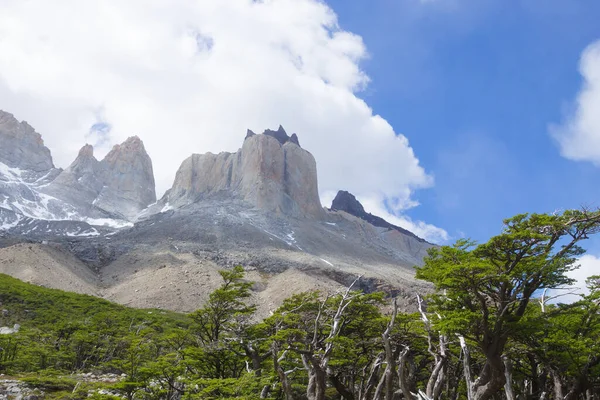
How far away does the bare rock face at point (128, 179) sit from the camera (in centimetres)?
17975

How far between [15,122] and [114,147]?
37.1m

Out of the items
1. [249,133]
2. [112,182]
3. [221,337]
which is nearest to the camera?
[221,337]

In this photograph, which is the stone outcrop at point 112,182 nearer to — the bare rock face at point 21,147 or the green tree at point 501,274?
the bare rock face at point 21,147

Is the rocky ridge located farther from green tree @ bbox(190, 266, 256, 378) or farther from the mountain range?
green tree @ bbox(190, 266, 256, 378)

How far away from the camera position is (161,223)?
379ft

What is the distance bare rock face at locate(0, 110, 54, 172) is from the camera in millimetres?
171875

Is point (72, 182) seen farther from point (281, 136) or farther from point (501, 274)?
point (501, 274)

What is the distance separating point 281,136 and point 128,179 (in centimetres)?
6793

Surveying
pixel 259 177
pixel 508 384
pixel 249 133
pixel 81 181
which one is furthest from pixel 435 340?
pixel 81 181

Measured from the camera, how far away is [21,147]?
179m

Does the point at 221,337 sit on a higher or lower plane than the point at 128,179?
lower

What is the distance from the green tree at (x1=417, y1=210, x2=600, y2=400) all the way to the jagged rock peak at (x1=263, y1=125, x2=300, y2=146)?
527ft

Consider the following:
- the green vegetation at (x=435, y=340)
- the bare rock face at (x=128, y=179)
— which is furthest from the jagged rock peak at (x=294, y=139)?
the green vegetation at (x=435, y=340)

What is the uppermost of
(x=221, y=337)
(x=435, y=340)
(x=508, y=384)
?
(x=435, y=340)
